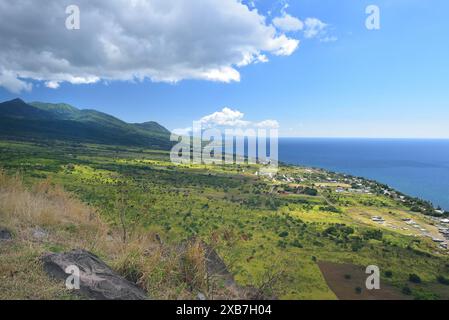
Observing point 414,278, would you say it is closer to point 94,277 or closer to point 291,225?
point 291,225

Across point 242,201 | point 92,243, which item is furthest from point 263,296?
point 242,201

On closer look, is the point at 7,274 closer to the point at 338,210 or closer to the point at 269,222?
the point at 269,222

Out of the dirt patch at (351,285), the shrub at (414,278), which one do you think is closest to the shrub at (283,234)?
the dirt patch at (351,285)

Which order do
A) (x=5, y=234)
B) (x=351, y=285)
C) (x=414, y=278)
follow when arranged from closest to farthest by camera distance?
(x=5, y=234) → (x=351, y=285) → (x=414, y=278)

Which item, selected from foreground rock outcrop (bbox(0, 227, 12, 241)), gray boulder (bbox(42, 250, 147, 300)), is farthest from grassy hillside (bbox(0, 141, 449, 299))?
foreground rock outcrop (bbox(0, 227, 12, 241))

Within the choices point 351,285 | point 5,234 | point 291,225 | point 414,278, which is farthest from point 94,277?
point 291,225

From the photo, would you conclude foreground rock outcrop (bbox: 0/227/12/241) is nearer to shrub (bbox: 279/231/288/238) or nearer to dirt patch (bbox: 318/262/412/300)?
dirt patch (bbox: 318/262/412/300)

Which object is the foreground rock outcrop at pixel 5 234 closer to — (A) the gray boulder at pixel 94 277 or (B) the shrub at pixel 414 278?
(A) the gray boulder at pixel 94 277
